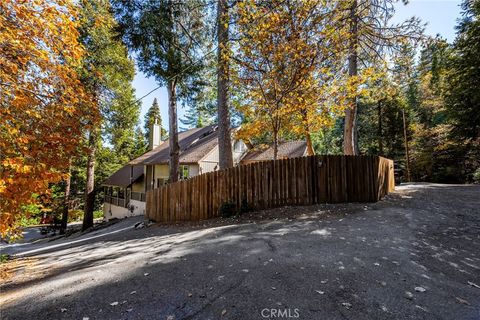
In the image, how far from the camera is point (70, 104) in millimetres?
5184

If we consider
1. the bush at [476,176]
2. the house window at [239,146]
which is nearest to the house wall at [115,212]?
the house window at [239,146]

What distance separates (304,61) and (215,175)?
14.7 feet

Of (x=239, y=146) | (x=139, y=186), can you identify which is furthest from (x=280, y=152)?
(x=139, y=186)

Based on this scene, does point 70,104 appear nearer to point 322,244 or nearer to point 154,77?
point 154,77

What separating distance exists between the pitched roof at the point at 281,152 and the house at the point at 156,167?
82 centimetres

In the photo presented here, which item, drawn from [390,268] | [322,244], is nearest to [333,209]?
[322,244]

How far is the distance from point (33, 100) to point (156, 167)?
14.1m

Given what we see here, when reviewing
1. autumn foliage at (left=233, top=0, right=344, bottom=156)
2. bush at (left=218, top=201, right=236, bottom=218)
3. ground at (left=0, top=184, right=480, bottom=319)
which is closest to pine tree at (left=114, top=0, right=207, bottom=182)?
autumn foliage at (left=233, top=0, right=344, bottom=156)

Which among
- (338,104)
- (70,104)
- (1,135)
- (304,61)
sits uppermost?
(304,61)

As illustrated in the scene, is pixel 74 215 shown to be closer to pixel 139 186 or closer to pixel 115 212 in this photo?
pixel 115 212

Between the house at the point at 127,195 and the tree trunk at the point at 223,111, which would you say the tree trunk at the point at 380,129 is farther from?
the house at the point at 127,195

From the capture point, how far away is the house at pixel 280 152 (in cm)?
1869

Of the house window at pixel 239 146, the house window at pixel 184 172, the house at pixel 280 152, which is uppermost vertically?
the house window at pixel 239 146

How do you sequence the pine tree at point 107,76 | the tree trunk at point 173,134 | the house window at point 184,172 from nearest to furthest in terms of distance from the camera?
the tree trunk at point 173,134, the pine tree at point 107,76, the house window at point 184,172
